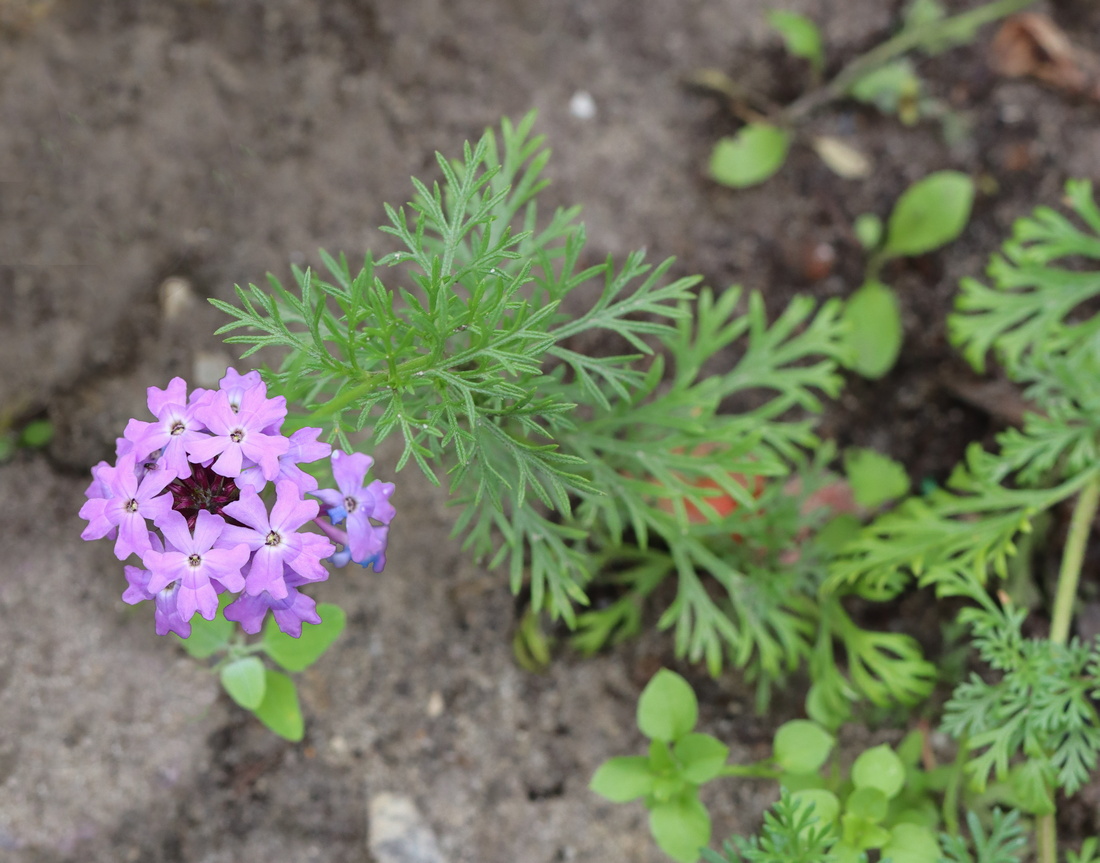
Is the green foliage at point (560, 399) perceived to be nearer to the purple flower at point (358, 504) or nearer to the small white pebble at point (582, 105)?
the purple flower at point (358, 504)

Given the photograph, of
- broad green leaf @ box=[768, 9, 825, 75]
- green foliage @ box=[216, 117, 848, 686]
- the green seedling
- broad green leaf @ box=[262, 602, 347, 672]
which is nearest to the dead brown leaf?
the green seedling

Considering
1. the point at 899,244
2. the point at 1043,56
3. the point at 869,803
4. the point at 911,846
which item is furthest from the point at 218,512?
the point at 1043,56

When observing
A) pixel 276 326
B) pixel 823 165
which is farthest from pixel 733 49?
pixel 276 326

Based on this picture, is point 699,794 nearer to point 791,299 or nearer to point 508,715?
point 508,715

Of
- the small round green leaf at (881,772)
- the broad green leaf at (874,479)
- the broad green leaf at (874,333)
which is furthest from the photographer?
the broad green leaf at (874,333)

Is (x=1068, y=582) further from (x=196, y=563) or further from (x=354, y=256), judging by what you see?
(x=354, y=256)

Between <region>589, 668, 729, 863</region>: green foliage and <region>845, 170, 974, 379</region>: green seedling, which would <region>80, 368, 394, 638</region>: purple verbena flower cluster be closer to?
<region>589, 668, 729, 863</region>: green foliage

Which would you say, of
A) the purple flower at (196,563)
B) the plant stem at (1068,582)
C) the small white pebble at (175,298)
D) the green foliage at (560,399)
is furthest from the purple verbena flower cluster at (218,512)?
the plant stem at (1068,582)
